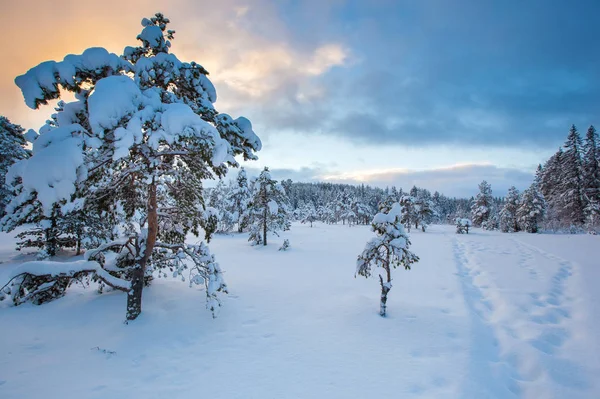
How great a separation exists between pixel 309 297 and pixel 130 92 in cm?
869

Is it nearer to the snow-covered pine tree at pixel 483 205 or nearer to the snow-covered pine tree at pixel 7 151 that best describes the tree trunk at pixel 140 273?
the snow-covered pine tree at pixel 7 151

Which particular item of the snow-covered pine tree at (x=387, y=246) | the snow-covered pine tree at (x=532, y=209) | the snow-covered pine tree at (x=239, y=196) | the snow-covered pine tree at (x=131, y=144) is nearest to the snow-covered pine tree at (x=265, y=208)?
the snow-covered pine tree at (x=239, y=196)

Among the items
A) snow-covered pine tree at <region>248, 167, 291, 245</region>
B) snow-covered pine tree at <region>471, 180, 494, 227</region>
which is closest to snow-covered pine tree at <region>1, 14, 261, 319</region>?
snow-covered pine tree at <region>248, 167, 291, 245</region>

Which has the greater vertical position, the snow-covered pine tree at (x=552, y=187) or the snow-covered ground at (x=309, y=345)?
the snow-covered pine tree at (x=552, y=187)

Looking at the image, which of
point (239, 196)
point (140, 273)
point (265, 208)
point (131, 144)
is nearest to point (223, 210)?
point (239, 196)

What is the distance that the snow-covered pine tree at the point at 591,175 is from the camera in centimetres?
3303

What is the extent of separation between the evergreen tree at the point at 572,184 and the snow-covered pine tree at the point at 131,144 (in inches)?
1843

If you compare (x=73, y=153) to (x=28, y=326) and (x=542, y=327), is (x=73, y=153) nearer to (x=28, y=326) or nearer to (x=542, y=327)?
(x=28, y=326)

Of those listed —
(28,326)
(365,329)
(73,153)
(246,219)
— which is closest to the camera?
(73,153)

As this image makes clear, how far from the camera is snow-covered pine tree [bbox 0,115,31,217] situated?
1858 centimetres

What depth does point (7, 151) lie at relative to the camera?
1859 centimetres

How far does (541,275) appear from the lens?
42.1 ft

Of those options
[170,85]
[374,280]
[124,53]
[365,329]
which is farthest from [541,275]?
[124,53]

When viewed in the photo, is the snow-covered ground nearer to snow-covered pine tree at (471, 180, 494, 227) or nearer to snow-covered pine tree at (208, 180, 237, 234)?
snow-covered pine tree at (208, 180, 237, 234)
